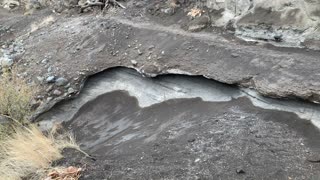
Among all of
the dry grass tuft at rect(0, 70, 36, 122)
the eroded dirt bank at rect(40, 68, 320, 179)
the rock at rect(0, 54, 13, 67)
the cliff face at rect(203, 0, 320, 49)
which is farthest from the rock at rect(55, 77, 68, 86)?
the cliff face at rect(203, 0, 320, 49)

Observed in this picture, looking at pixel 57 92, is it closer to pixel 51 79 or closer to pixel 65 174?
pixel 51 79

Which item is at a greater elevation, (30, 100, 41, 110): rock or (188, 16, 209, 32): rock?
(188, 16, 209, 32): rock

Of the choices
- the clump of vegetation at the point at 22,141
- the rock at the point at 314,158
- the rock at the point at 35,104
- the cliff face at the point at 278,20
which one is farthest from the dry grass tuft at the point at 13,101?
the rock at the point at 314,158

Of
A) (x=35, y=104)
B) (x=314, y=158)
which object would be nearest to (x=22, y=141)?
(x=35, y=104)

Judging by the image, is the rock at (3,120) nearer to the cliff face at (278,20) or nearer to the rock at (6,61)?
the rock at (6,61)

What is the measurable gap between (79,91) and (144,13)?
2927 millimetres

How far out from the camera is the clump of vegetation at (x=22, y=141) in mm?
6551

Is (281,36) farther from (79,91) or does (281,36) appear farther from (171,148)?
(79,91)

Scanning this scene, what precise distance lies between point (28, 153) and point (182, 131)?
2475 millimetres

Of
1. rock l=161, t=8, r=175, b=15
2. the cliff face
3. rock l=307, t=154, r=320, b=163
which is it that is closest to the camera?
rock l=307, t=154, r=320, b=163

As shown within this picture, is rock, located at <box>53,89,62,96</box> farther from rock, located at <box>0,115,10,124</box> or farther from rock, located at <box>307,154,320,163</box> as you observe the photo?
rock, located at <box>307,154,320,163</box>

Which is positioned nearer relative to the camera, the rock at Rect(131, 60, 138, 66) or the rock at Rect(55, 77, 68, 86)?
the rock at Rect(131, 60, 138, 66)

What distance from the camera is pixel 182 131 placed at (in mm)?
7074

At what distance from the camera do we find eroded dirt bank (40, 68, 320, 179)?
19.4ft
